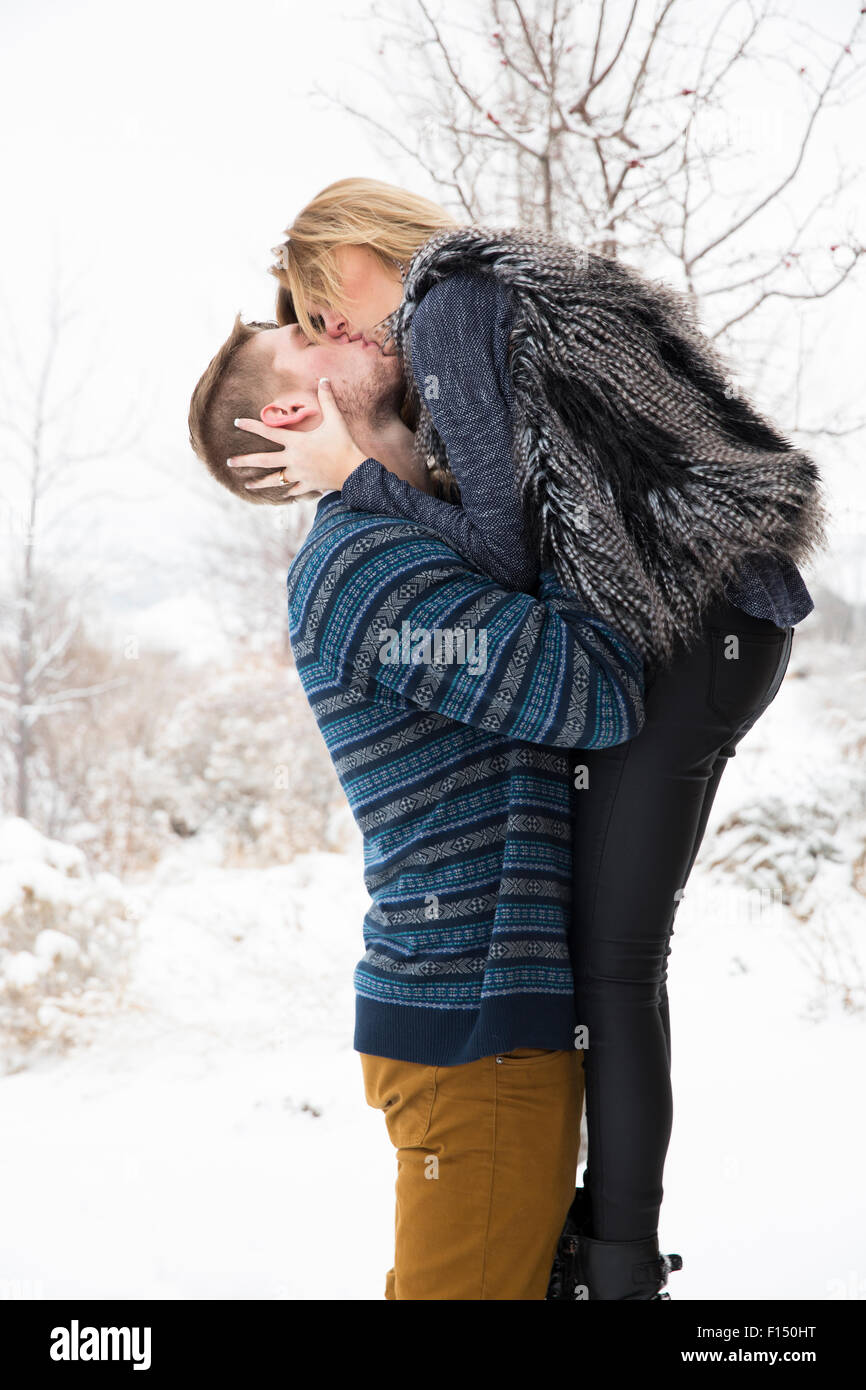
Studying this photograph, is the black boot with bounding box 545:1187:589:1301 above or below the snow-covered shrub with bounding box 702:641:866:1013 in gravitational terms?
below

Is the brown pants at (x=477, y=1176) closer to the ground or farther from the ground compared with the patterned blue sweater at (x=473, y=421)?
closer to the ground

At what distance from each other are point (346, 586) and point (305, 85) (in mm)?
1824

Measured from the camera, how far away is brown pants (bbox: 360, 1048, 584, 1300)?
0.82 metres

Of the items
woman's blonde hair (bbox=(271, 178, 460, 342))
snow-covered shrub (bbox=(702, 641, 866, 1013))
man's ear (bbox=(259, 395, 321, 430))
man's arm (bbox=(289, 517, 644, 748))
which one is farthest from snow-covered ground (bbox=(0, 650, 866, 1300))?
woman's blonde hair (bbox=(271, 178, 460, 342))

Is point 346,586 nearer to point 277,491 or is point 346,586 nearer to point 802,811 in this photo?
point 277,491

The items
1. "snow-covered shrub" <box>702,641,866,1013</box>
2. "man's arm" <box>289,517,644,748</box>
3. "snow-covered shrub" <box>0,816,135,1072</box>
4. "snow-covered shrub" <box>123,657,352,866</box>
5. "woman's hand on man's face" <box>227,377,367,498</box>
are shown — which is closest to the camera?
"man's arm" <box>289,517,644,748</box>

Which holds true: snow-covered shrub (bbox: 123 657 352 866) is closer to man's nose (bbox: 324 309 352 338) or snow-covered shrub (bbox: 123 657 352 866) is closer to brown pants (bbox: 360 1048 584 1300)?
man's nose (bbox: 324 309 352 338)

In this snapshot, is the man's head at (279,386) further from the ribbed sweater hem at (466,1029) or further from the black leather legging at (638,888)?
the ribbed sweater hem at (466,1029)

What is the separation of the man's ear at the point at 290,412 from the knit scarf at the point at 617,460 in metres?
0.16

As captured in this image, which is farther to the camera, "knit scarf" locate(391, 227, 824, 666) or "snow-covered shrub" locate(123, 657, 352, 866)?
"snow-covered shrub" locate(123, 657, 352, 866)

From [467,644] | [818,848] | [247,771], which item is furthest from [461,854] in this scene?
[247,771]

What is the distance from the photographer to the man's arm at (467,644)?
2.49 feet

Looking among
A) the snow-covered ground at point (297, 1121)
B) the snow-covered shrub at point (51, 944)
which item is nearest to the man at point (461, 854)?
the snow-covered ground at point (297, 1121)

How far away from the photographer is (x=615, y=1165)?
0.86 metres
